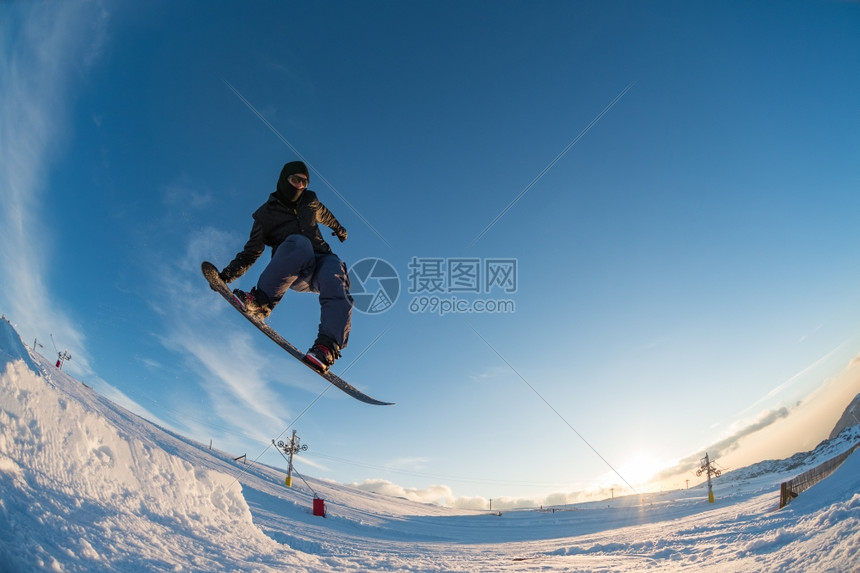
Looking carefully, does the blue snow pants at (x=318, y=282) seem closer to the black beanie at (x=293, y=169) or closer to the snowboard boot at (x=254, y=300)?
the snowboard boot at (x=254, y=300)

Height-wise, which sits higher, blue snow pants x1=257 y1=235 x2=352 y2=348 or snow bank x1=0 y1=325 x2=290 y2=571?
blue snow pants x1=257 y1=235 x2=352 y2=348

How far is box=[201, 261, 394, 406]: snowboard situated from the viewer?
4117 mm

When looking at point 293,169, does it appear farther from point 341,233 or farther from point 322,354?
point 322,354

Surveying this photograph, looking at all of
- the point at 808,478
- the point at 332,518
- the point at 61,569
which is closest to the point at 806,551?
the point at 61,569

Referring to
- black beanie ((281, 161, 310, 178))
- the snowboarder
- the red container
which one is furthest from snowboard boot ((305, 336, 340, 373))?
the red container

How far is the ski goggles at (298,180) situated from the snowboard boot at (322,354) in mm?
1711

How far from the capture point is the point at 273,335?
5.01 m

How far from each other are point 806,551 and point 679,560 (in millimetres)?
1814

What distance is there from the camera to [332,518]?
1881 centimetres

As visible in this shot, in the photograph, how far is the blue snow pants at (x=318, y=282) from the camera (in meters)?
3.95

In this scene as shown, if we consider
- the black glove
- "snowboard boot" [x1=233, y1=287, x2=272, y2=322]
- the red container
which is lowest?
the red container

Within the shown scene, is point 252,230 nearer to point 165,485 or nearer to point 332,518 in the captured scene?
point 165,485

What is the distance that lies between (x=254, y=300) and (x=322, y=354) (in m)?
0.96

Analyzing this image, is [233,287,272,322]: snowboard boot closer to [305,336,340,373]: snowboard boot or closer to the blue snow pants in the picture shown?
the blue snow pants
